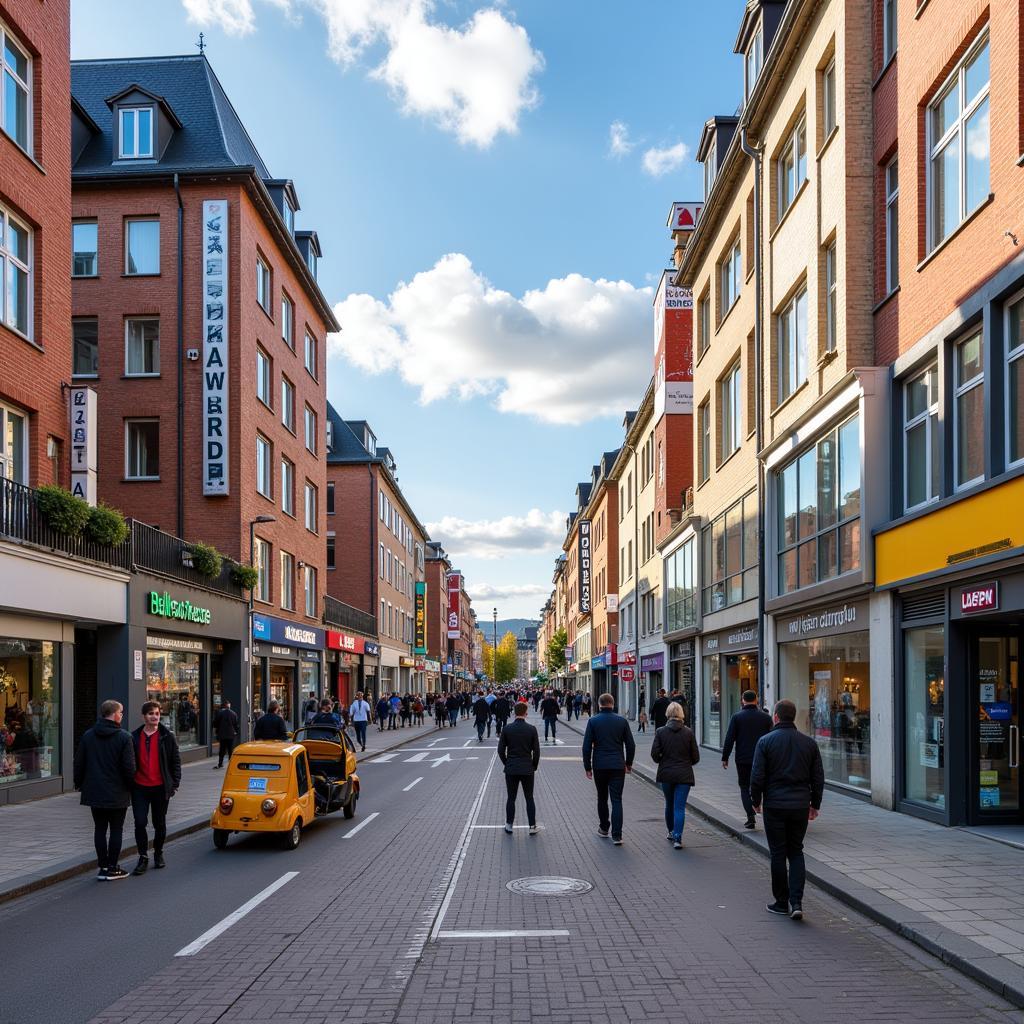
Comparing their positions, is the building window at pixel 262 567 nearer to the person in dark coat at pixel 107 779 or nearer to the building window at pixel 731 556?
the building window at pixel 731 556

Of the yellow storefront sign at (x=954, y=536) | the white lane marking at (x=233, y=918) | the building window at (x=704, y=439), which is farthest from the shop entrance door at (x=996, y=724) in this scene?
the building window at (x=704, y=439)

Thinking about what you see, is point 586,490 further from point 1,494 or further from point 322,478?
point 1,494

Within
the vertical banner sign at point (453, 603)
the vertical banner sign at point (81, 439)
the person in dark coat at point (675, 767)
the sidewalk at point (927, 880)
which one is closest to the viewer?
the sidewalk at point (927, 880)

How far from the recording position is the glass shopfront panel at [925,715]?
43.6ft

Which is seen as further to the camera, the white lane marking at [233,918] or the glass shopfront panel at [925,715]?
the glass shopfront panel at [925,715]

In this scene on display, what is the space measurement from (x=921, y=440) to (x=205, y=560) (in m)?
16.5

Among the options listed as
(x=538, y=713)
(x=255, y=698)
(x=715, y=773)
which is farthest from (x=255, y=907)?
(x=538, y=713)

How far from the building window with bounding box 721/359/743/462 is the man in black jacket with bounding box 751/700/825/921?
Result: 1702 cm

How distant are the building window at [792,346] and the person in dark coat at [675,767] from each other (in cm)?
924

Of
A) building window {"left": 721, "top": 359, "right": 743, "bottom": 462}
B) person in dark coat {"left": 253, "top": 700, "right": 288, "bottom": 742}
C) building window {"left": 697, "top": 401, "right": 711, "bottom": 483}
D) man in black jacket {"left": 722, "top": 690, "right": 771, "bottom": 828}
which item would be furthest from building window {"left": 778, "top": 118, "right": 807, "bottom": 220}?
person in dark coat {"left": 253, "top": 700, "right": 288, "bottom": 742}

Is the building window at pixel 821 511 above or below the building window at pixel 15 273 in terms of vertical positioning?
below

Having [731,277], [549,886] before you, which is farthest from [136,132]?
[549,886]

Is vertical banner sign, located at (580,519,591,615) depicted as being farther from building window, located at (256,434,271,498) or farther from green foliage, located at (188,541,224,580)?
green foliage, located at (188,541,224,580)

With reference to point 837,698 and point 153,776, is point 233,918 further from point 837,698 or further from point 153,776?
point 837,698
